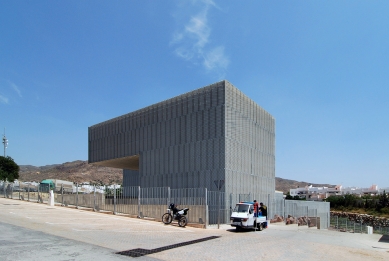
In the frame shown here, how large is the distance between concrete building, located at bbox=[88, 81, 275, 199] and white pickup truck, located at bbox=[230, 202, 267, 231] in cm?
305

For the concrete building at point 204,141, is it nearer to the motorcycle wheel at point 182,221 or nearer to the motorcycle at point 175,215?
the motorcycle at point 175,215

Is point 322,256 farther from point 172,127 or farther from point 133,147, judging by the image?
point 133,147

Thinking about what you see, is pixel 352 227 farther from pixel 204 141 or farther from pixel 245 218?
pixel 245 218

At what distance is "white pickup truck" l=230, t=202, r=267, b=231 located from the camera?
19109 millimetres

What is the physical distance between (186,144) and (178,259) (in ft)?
69.8

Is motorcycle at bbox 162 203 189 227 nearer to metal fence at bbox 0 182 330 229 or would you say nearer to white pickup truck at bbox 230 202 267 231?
metal fence at bbox 0 182 330 229

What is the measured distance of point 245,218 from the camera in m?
19.1

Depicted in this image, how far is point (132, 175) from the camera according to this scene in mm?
52500

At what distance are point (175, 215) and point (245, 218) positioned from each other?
4.30 m

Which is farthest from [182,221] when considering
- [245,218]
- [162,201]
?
[245,218]

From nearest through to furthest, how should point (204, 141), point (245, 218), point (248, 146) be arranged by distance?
1. point (245, 218)
2. point (204, 141)
3. point (248, 146)

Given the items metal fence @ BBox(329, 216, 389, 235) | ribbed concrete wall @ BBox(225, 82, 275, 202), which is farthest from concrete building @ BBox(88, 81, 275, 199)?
metal fence @ BBox(329, 216, 389, 235)

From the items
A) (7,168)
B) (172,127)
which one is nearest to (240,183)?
(172,127)

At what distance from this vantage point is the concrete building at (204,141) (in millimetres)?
28719
